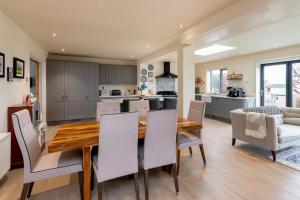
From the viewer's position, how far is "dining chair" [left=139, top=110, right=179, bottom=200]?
6.46 feet

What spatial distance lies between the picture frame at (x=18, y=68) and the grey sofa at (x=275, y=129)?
167 inches

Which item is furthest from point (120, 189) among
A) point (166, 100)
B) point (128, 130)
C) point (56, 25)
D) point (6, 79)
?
point (166, 100)

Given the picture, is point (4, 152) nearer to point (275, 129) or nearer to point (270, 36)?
point (275, 129)

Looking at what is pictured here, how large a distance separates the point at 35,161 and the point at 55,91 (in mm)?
4776

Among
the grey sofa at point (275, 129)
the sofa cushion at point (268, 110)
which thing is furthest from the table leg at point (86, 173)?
the sofa cushion at point (268, 110)

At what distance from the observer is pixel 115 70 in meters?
7.39

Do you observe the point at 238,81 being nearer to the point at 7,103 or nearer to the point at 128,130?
the point at 128,130

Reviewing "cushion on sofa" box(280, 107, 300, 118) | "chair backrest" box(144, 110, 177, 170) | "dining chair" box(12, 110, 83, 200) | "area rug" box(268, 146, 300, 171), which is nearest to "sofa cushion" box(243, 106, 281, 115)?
"cushion on sofa" box(280, 107, 300, 118)

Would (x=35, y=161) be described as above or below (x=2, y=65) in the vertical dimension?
below

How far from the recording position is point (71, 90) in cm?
634

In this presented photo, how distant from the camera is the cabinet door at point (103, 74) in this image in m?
7.14

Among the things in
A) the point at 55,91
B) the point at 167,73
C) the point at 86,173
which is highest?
the point at 167,73

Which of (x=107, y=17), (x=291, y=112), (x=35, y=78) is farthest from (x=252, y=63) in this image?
(x=35, y=78)

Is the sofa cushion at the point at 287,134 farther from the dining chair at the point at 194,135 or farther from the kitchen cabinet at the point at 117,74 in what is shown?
the kitchen cabinet at the point at 117,74
